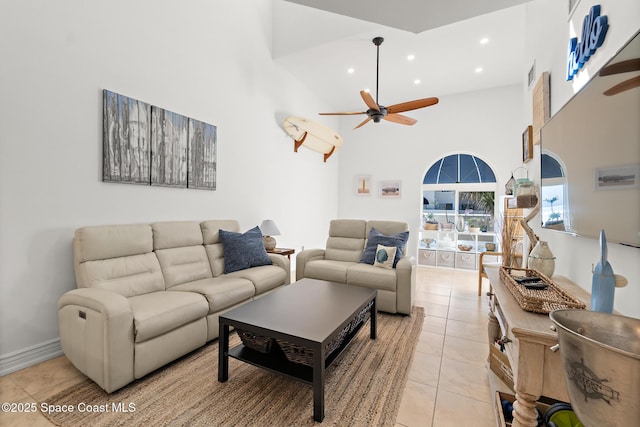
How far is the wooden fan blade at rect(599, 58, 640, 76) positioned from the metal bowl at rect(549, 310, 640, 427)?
0.91 meters

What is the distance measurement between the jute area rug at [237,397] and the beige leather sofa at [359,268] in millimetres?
934

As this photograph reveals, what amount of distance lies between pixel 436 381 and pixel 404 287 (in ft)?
3.93

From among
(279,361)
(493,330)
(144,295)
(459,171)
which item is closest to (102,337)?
(144,295)

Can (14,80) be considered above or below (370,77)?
below

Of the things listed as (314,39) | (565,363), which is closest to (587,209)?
(565,363)

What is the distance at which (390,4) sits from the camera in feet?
6.72

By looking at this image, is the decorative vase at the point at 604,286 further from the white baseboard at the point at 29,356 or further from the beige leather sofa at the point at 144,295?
the white baseboard at the point at 29,356

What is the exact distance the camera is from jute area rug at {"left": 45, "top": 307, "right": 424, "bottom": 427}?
1569 millimetres

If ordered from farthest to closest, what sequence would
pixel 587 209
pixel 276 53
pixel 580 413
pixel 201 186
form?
pixel 276 53
pixel 201 186
pixel 587 209
pixel 580 413

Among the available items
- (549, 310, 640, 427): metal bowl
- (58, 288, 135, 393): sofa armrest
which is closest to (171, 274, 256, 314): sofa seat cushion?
(58, 288, 135, 393): sofa armrest

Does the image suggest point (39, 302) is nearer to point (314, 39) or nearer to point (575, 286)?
point (575, 286)

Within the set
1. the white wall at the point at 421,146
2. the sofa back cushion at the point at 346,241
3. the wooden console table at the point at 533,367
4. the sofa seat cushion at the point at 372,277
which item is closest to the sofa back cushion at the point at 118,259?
the sofa seat cushion at the point at 372,277

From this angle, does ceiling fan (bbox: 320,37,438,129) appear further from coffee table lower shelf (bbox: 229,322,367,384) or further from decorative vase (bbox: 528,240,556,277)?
coffee table lower shelf (bbox: 229,322,367,384)

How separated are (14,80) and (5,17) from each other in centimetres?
42
